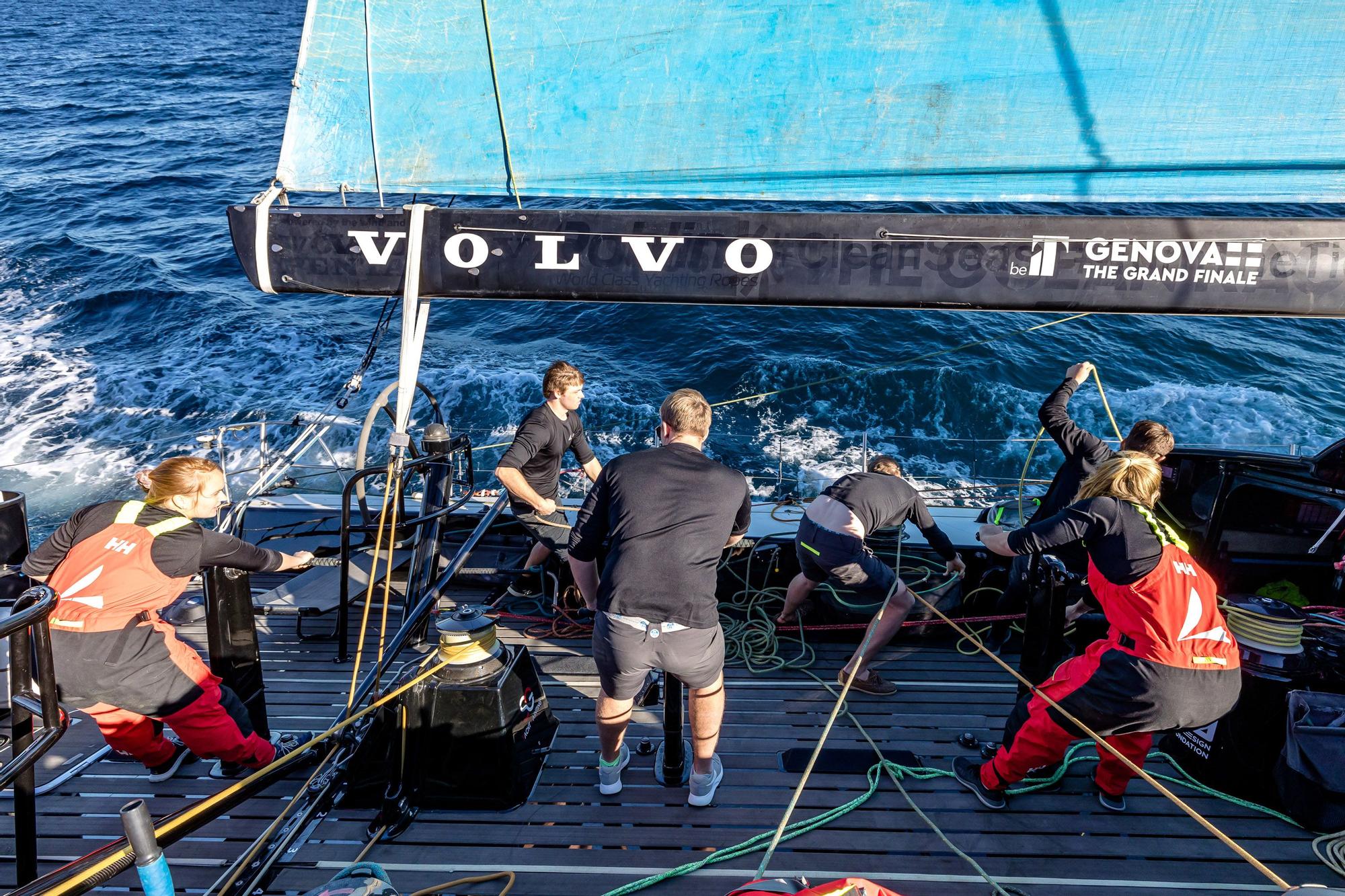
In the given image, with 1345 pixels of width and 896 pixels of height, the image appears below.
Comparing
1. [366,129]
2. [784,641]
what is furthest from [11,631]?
[784,641]

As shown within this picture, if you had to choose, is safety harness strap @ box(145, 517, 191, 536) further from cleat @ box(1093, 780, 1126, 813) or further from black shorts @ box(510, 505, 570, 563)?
cleat @ box(1093, 780, 1126, 813)

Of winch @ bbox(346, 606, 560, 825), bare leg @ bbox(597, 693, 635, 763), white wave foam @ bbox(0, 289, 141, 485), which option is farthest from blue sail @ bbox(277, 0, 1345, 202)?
white wave foam @ bbox(0, 289, 141, 485)

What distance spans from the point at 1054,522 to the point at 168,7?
53162 millimetres

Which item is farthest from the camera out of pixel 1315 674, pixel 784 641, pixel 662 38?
pixel 784 641

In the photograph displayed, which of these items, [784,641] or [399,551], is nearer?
[784,641]

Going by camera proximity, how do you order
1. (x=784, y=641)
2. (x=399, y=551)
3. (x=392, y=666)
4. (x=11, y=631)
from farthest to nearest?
(x=399, y=551), (x=784, y=641), (x=392, y=666), (x=11, y=631)

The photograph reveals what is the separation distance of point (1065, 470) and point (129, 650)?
4149mm

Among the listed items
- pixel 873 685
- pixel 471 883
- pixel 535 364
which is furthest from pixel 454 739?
pixel 535 364

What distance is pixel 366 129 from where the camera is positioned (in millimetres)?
2959

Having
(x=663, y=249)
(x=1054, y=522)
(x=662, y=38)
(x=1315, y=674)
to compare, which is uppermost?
(x=662, y=38)

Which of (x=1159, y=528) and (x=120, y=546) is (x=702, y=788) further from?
(x=120, y=546)

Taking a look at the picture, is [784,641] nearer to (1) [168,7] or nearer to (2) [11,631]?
(2) [11,631]

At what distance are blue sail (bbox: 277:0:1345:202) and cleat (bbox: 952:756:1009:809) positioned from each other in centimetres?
218

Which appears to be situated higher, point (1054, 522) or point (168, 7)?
point (168, 7)
